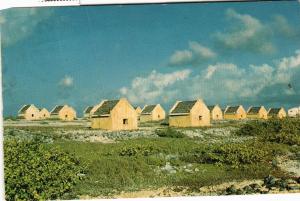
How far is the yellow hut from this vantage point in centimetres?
836

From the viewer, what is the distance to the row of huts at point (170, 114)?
8195 mm

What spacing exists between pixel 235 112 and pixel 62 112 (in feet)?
8.45

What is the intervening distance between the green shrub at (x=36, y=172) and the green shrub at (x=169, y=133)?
132cm

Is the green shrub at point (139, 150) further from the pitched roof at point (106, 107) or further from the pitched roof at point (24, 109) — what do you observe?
the pitched roof at point (24, 109)

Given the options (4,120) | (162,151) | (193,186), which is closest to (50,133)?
(4,120)

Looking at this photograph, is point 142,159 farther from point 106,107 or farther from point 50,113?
point 50,113

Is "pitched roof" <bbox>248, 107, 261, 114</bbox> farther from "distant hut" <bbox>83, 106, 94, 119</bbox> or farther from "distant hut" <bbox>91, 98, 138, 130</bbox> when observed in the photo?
"distant hut" <bbox>83, 106, 94, 119</bbox>

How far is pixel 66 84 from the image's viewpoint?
8031 mm

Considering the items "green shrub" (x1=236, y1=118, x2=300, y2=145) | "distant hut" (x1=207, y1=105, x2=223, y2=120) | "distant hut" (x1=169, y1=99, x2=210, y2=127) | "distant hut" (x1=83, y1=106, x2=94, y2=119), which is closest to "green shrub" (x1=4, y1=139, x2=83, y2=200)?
"distant hut" (x1=83, y1=106, x2=94, y2=119)

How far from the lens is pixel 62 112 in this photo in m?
8.16

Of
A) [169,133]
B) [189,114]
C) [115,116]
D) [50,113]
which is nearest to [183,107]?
[189,114]

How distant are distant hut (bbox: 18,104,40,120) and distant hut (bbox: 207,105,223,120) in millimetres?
2544

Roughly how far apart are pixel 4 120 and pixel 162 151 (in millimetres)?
2339

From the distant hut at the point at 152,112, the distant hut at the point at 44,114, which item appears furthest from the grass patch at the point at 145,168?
the distant hut at the point at 44,114
